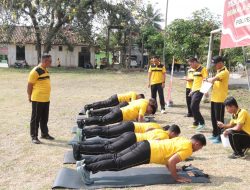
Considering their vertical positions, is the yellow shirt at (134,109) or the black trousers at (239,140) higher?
the yellow shirt at (134,109)

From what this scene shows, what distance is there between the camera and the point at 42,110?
7875 mm

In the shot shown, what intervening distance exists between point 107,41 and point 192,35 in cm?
1825

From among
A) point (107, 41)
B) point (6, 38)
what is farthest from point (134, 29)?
point (6, 38)

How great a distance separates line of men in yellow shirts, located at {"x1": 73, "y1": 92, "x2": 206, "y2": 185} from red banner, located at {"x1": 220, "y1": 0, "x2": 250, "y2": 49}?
8.33ft

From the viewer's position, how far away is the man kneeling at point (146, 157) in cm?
530

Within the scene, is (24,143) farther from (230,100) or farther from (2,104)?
(2,104)

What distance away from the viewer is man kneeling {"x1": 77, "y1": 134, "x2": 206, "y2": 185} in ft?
17.4

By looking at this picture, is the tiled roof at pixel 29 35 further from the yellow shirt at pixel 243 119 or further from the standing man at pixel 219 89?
the yellow shirt at pixel 243 119

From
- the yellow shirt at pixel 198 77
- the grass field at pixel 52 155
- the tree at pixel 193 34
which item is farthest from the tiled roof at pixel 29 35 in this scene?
the yellow shirt at pixel 198 77

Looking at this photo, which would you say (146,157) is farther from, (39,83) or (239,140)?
(39,83)

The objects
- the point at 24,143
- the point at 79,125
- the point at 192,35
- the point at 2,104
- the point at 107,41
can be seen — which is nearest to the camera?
the point at 24,143

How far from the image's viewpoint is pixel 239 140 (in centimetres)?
668

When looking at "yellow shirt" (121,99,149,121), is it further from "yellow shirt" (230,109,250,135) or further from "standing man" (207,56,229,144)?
"yellow shirt" (230,109,250,135)

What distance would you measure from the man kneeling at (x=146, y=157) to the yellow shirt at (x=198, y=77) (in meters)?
3.92
